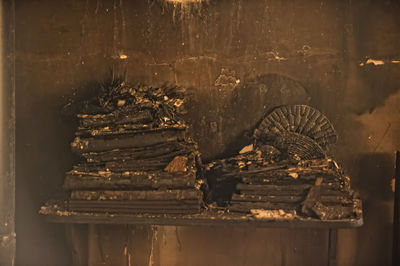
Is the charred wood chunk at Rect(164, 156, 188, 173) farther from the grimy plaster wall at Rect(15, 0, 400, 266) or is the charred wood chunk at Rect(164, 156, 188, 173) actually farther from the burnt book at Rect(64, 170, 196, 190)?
the grimy plaster wall at Rect(15, 0, 400, 266)

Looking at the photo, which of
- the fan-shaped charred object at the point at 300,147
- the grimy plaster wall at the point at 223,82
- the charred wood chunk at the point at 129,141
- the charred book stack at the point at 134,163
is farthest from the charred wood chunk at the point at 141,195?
the fan-shaped charred object at the point at 300,147

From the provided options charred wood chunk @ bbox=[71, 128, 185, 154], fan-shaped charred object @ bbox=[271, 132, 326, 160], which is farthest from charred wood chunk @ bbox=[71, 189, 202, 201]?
fan-shaped charred object @ bbox=[271, 132, 326, 160]

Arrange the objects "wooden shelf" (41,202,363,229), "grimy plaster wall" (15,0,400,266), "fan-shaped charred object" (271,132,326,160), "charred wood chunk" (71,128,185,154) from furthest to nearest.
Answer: "grimy plaster wall" (15,0,400,266), "fan-shaped charred object" (271,132,326,160), "charred wood chunk" (71,128,185,154), "wooden shelf" (41,202,363,229)

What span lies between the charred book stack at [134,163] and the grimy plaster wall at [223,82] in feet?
1.20

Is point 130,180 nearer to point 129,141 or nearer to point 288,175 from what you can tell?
point 129,141

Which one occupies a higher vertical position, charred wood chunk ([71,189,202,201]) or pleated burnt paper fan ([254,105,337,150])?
pleated burnt paper fan ([254,105,337,150])

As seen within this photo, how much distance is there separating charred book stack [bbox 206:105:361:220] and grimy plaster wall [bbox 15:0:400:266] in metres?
0.12

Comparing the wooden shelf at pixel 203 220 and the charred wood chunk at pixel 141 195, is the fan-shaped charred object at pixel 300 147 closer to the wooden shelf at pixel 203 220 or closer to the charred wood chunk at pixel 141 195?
the wooden shelf at pixel 203 220

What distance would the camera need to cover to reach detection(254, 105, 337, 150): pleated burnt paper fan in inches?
101

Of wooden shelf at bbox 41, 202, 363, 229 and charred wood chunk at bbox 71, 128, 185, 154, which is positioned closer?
wooden shelf at bbox 41, 202, 363, 229

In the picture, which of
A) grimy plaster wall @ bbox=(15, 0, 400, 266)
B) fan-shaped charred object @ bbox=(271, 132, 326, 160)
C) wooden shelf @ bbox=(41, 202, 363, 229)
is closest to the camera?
wooden shelf @ bbox=(41, 202, 363, 229)

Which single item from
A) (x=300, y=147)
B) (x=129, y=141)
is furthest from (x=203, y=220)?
(x=300, y=147)

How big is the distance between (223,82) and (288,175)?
0.77 m

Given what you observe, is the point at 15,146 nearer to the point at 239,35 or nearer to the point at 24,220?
the point at 24,220
